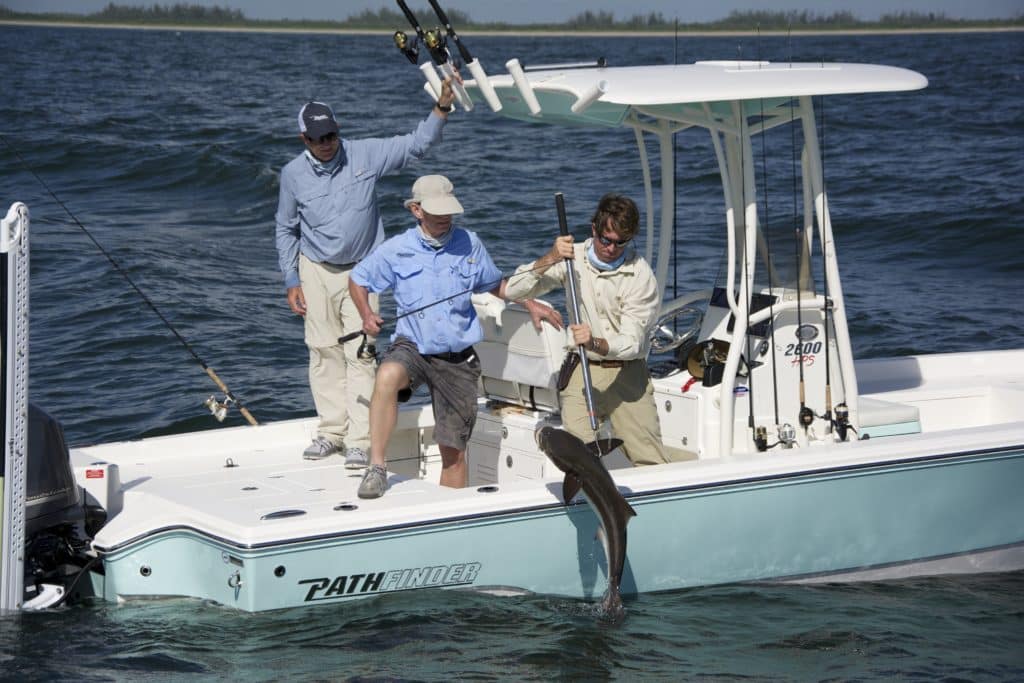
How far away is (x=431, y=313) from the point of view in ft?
22.4

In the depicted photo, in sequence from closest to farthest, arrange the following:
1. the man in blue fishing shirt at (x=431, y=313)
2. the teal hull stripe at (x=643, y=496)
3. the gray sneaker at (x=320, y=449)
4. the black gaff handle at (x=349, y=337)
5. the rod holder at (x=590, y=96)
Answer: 1. the teal hull stripe at (x=643, y=496)
2. the rod holder at (x=590, y=96)
3. the man in blue fishing shirt at (x=431, y=313)
4. the black gaff handle at (x=349, y=337)
5. the gray sneaker at (x=320, y=449)

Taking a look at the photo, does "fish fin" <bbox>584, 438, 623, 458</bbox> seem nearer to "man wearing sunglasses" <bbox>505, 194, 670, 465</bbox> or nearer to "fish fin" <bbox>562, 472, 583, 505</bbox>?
"man wearing sunglasses" <bbox>505, 194, 670, 465</bbox>

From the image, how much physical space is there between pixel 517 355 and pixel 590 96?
1.60m

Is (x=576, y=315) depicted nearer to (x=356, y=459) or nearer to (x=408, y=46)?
(x=356, y=459)

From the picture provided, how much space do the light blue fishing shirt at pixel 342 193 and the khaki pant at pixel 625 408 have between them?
4.46 ft

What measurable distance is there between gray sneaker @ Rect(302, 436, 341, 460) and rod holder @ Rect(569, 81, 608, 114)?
7.36ft

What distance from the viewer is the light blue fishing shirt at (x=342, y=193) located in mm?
7184

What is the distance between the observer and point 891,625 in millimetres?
6867

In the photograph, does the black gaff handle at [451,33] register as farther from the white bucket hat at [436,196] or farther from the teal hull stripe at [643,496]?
the teal hull stripe at [643,496]

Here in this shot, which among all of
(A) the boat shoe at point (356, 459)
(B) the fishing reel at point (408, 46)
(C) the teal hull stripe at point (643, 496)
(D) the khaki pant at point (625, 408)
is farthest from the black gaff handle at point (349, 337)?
(B) the fishing reel at point (408, 46)

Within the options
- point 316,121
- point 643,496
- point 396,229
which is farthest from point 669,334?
point 396,229

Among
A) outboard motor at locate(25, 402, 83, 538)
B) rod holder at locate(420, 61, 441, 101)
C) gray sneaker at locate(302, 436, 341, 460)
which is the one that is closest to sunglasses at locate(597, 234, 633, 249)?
rod holder at locate(420, 61, 441, 101)

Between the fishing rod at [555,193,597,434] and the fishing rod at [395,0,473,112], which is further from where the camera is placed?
the fishing rod at [395,0,473,112]

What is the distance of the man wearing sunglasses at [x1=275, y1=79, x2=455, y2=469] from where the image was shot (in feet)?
23.5
